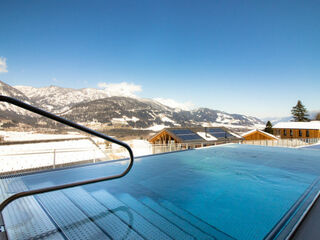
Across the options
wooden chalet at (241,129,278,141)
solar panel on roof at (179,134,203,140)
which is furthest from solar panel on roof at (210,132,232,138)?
wooden chalet at (241,129,278,141)

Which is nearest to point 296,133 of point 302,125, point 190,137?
point 302,125

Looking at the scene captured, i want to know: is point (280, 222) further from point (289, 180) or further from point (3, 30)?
point (3, 30)

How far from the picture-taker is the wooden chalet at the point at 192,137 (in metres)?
13.9

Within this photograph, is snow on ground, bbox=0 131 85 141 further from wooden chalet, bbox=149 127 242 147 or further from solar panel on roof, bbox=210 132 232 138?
solar panel on roof, bbox=210 132 232 138

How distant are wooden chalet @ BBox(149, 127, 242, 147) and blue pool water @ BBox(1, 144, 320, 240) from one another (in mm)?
9474

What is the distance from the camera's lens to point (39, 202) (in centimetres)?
226

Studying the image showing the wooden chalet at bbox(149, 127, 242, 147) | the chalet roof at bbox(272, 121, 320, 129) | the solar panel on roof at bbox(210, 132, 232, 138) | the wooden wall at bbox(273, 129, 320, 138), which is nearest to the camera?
the wooden chalet at bbox(149, 127, 242, 147)

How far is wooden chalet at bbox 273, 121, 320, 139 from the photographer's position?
872 inches

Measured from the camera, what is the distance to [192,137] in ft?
47.8

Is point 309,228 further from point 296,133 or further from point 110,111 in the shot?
point 110,111

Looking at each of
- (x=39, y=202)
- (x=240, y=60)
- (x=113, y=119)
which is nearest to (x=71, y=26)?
(x=113, y=119)

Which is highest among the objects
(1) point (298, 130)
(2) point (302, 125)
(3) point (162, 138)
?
(2) point (302, 125)

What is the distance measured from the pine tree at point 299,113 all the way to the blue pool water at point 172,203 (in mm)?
42426

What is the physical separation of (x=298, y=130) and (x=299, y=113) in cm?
1843
